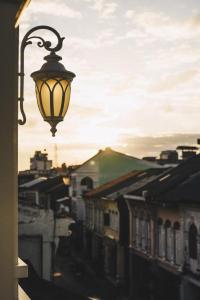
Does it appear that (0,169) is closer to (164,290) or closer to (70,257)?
(164,290)

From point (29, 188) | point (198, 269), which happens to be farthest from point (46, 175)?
point (198, 269)

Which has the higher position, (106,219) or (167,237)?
(167,237)

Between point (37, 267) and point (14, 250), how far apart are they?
1428 cm

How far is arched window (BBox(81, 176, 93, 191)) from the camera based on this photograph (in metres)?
52.5

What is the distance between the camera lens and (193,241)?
74.4 feet

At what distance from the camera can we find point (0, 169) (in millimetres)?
3680

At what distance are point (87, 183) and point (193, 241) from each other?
30642mm

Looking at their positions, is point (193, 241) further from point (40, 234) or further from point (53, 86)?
point (53, 86)

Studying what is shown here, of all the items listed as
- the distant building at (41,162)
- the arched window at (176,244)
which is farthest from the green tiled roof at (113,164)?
the distant building at (41,162)

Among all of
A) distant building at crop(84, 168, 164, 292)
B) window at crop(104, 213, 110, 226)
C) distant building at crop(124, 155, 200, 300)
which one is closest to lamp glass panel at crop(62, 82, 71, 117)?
distant building at crop(124, 155, 200, 300)

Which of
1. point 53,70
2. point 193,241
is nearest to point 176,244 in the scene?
point 193,241

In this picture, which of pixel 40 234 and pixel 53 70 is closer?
pixel 53 70

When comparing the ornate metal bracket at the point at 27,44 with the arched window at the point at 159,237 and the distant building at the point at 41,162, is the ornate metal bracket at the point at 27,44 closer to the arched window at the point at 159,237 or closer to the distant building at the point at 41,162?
the arched window at the point at 159,237

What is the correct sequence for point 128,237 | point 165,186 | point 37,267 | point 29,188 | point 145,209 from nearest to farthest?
point 37,267 → point 165,186 → point 145,209 → point 128,237 → point 29,188
